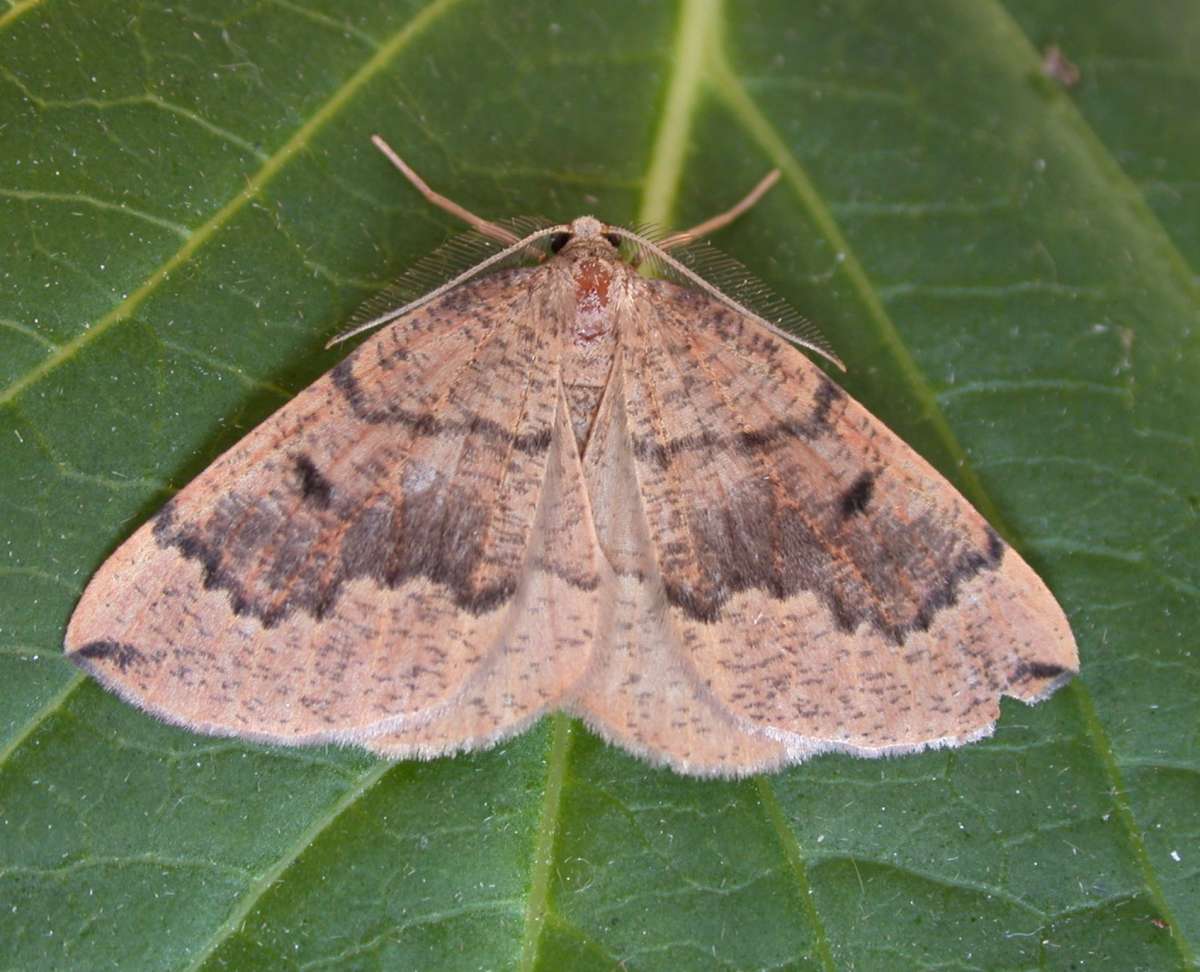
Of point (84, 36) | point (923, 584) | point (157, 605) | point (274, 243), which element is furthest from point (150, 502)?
point (923, 584)

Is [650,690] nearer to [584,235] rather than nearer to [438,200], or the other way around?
[584,235]

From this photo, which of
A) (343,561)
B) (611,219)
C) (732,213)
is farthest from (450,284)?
(732,213)

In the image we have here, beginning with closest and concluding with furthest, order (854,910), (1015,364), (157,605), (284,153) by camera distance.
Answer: (157,605)
(854,910)
(284,153)
(1015,364)

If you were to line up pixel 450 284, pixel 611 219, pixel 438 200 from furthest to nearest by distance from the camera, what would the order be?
pixel 611 219 → pixel 438 200 → pixel 450 284

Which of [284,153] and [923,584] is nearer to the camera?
[923,584]

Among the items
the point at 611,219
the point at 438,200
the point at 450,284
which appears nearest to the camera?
the point at 450,284

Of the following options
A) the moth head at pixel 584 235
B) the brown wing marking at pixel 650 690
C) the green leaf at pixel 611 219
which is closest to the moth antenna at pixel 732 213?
the green leaf at pixel 611 219

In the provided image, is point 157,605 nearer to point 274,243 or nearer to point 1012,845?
point 274,243
